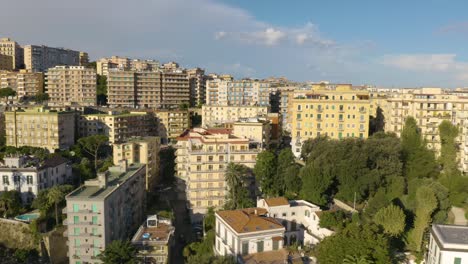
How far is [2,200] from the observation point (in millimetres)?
46812

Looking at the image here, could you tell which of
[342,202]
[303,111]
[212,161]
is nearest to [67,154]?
[212,161]

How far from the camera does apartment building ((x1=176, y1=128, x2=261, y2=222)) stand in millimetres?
48219

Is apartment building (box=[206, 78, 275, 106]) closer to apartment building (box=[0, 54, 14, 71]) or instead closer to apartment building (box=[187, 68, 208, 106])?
apartment building (box=[187, 68, 208, 106])

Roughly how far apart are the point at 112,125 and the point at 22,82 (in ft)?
168

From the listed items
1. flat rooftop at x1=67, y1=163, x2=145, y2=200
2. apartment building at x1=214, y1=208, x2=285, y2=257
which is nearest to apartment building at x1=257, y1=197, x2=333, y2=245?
apartment building at x1=214, y1=208, x2=285, y2=257

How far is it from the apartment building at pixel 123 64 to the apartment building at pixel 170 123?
49.3 metres

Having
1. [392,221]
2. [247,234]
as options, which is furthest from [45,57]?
[392,221]

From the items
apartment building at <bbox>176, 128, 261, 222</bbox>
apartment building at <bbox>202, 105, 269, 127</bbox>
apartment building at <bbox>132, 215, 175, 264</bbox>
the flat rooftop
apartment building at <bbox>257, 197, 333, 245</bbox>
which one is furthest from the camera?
apartment building at <bbox>202, 105, 269, 127</bbox>

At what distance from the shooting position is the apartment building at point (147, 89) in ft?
346

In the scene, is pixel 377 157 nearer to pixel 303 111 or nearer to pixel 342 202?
pixel 342 202

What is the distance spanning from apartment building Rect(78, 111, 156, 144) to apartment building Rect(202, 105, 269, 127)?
14874 millimetres

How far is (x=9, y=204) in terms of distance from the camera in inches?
1841

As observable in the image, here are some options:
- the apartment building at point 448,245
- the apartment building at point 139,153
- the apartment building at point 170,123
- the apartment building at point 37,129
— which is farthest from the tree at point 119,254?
the apartment building at point 170,123

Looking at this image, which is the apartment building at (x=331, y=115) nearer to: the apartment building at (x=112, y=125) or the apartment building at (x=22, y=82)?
the apartment building at (x=112, y=125)
